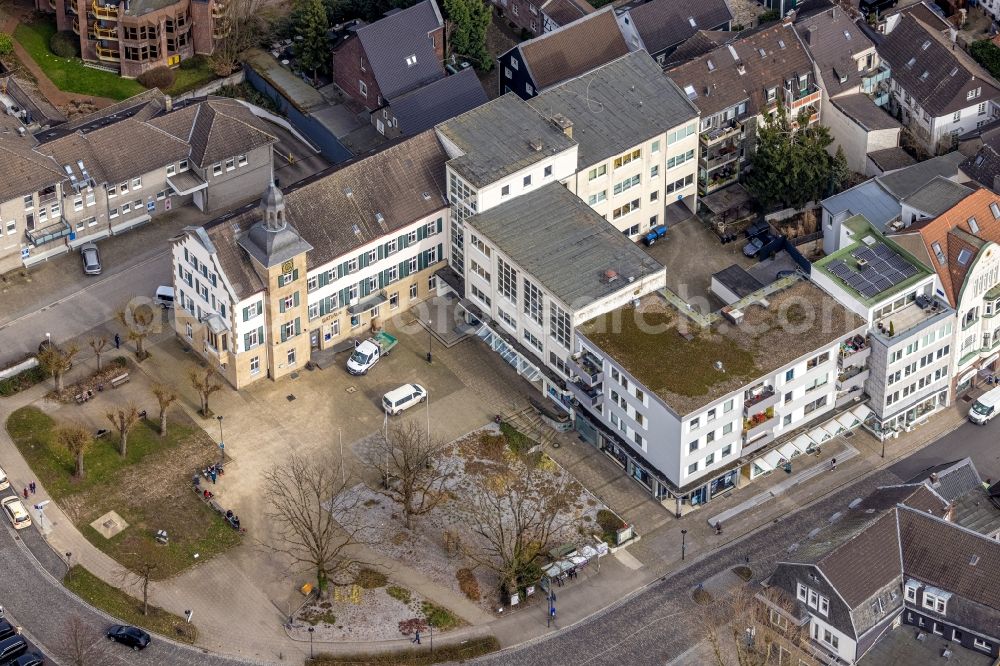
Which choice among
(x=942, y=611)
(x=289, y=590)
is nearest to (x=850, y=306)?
(x=942, y=611)

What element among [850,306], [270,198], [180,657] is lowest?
[180,657]

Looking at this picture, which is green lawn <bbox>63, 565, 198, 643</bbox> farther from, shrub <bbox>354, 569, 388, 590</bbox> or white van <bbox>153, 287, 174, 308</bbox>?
white van <bbox>153, 287, 174, 308</bbox>

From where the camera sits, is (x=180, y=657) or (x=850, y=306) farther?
(x=850, y=306)

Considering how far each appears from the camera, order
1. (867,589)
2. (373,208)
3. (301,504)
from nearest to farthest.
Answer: (867,589) → (301,504) → (373,208)

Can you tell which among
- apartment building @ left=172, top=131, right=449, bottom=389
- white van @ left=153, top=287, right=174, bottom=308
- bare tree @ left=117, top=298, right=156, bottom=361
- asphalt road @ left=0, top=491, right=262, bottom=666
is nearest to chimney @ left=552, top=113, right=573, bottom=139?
apartment building @ left=172, top=131, right=449, bottom=389

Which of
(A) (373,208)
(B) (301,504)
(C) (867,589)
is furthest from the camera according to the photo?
(A) (373,208)

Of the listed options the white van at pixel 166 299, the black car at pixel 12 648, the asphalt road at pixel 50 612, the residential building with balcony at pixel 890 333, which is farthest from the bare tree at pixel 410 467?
the residential building with balcony at pixel 890 333

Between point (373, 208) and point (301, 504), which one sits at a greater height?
point (373, 208)

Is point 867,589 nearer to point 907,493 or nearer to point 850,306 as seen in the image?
point 907,493
